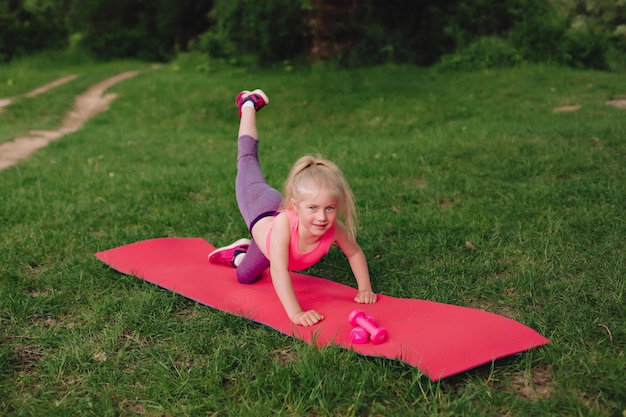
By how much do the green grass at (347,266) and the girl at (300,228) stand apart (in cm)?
29

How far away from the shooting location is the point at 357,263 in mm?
3348

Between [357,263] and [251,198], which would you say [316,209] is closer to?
[357,263]

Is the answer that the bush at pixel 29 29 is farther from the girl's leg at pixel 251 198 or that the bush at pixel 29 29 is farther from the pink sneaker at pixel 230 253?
the pink sneaker at pixel 230 253

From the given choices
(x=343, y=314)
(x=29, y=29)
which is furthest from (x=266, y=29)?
(x=343, y=314)

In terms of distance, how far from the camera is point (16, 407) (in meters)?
2.40

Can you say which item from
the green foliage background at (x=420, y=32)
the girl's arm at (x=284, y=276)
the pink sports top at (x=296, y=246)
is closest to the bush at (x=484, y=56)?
the green foliage background at (x=420, y=32)

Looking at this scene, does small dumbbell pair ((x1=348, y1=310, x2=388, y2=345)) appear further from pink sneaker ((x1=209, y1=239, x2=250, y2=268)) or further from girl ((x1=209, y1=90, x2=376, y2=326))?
pink sneaker ((x1=209, y1=239, x2=250, y2=268))

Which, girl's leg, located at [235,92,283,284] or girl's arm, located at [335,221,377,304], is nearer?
girl's arm, located at [335,221,377,304]

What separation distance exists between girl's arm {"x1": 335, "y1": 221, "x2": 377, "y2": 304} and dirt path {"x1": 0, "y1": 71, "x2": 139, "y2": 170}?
19.3 feet

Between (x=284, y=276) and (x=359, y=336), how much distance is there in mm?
570

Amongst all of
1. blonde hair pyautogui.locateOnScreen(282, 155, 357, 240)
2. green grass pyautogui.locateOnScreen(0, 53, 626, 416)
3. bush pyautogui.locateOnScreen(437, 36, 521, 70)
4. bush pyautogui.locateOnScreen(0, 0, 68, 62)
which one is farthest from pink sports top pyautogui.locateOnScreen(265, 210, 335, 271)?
bush pyautogui.locateOnScreen(0, 0, 68, 62)

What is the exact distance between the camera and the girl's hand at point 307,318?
9.87 ft

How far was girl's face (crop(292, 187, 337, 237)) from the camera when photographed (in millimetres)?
2975

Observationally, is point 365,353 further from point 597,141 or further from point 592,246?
point 597,141
